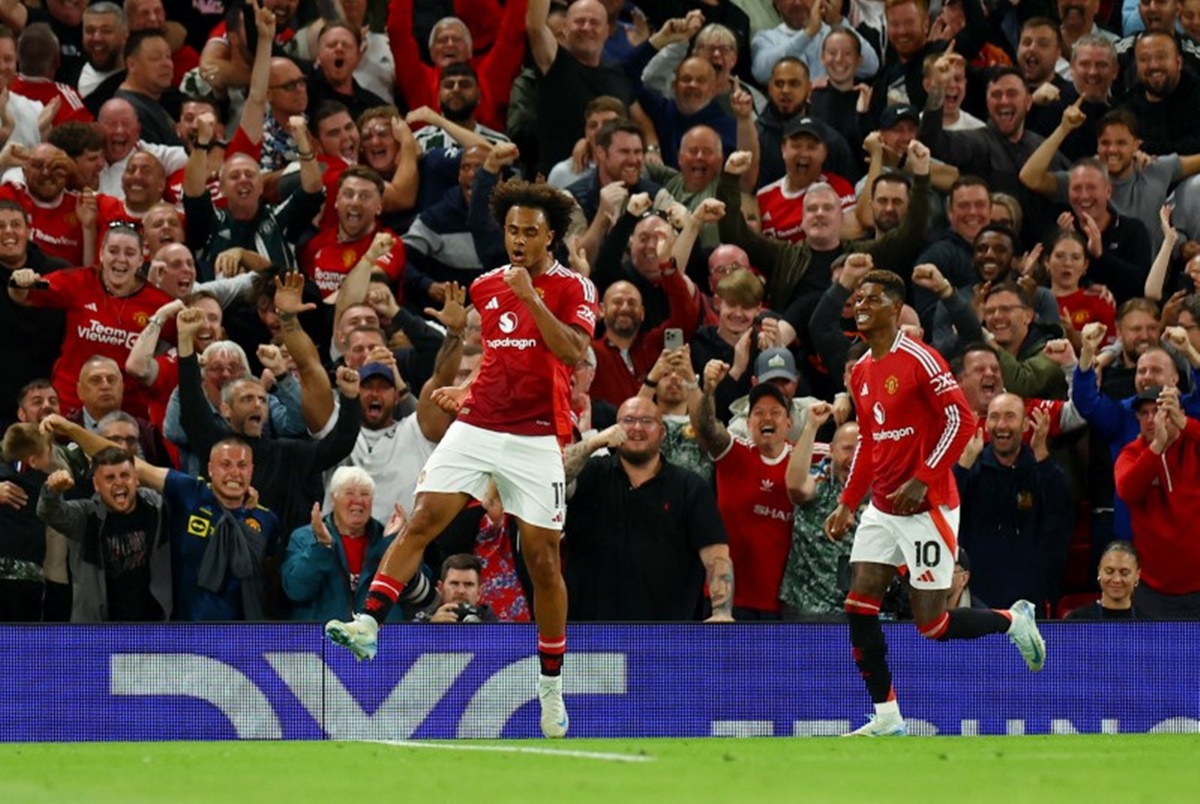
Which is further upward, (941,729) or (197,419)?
(197,419)

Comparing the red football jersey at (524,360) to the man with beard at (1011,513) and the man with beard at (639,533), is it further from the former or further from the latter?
the man with beard at (1011,513)

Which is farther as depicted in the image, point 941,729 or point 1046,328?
point 1046,328

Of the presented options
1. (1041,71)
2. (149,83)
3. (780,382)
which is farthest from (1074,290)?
(149,83)

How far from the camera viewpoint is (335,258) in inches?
639

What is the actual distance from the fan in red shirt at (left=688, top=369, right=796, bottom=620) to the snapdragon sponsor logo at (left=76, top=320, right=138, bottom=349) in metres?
3.90

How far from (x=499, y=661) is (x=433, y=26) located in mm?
7374

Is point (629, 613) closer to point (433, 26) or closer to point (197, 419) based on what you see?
point (197, 419)

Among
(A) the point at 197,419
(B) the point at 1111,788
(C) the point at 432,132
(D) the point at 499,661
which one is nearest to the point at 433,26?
(C) the point at 432,132

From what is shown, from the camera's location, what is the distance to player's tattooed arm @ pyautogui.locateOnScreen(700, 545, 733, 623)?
44.6 feet

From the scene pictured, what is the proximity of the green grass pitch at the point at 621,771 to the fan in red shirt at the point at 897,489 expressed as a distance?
934 millimetres

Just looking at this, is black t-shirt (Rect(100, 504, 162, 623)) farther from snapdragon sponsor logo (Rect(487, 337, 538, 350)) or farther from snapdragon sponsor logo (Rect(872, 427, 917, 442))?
snapdragon sponsor logo (Rect(872, 427, 917, 442))

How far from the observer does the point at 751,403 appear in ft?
47.1

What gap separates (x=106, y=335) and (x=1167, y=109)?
852 centimetres

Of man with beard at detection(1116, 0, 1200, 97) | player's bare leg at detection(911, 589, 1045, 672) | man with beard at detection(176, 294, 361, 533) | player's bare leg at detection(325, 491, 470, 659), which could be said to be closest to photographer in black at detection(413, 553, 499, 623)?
man with beard at detection(176, 294, 361, 533)
